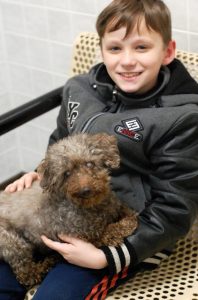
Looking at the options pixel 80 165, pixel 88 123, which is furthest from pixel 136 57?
pixel 80 165

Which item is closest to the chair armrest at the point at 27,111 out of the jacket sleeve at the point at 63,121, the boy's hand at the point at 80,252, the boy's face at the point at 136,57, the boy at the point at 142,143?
the jacket sleeve at the point at 63,121

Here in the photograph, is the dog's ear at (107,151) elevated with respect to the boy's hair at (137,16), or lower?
lower

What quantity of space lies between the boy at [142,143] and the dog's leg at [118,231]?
0.02 metres

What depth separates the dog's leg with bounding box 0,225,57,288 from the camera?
1465 millimetres

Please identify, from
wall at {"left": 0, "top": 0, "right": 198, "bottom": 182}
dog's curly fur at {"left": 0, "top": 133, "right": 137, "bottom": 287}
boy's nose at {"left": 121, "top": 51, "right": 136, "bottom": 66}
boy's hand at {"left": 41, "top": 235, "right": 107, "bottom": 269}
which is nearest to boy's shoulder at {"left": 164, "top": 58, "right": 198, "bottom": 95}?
boy's nose at {"left": 121, "top": 51, "right": 136, "bottom": 66}

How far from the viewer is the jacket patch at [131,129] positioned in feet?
4.80

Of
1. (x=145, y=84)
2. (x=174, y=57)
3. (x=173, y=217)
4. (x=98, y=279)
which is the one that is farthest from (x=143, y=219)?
(x=174, y=57)

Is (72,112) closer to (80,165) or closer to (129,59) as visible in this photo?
(129,59)

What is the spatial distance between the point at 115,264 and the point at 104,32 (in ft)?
2.08

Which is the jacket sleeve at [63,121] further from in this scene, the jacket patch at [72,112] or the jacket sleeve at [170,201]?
the jacket sleeve at [170,201]

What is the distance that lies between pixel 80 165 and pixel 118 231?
8.4 inches

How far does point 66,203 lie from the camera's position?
4.67 feet

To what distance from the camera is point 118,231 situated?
55.4 inches

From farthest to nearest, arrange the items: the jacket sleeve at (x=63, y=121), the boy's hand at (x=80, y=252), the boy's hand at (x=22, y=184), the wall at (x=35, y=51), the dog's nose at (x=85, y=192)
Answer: the wall at (x=35, y=51) → the jacket sleeve at (x=63, y=121) → the boy's hand at (x=22, y=184) → the boy's hand at (x=80, y=252) → the dog's nose at (x=85, y=192)
